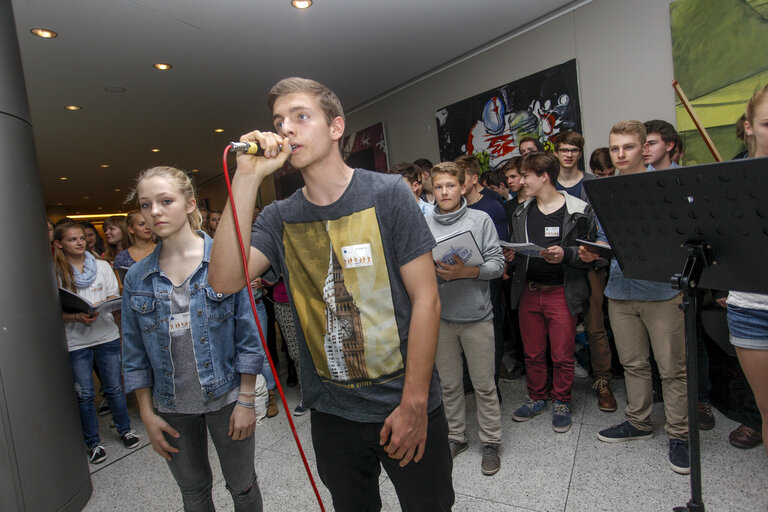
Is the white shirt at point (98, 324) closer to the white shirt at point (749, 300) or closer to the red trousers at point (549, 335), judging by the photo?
the red trousers at point (549, 335)

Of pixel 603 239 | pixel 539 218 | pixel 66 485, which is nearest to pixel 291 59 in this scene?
pixel 539 218

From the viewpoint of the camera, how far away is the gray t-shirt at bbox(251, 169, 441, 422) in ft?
3.66

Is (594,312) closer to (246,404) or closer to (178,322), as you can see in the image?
(246,404)

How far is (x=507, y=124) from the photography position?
491 cm

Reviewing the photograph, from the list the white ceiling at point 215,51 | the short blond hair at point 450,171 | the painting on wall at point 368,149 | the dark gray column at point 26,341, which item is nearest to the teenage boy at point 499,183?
the white ceiling at point 215,51

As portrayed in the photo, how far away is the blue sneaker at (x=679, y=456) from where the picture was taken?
206 cm

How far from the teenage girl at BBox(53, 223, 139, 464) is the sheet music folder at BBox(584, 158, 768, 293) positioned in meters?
3.11

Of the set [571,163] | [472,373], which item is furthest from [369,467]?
[571,163]

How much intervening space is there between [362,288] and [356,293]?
0.02 m

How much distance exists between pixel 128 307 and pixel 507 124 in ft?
14.4

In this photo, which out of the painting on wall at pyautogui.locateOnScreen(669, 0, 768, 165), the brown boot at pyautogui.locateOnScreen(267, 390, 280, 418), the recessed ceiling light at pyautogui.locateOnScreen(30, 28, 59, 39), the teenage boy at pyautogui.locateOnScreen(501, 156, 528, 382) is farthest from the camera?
the recessed ceiling light at pyautogui.locateOnScreen(30, 28, 59, 39)

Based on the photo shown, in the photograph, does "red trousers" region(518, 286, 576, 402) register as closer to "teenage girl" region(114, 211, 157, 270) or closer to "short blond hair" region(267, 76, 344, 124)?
"short blond hair" region(267, 76, 344, 124)

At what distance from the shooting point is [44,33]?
389 centimetres

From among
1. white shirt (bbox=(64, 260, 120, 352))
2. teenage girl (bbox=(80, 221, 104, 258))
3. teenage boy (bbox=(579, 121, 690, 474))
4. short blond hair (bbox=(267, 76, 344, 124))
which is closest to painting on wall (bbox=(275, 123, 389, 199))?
teenage girl (bbox=(80, 221, 104, 258))
